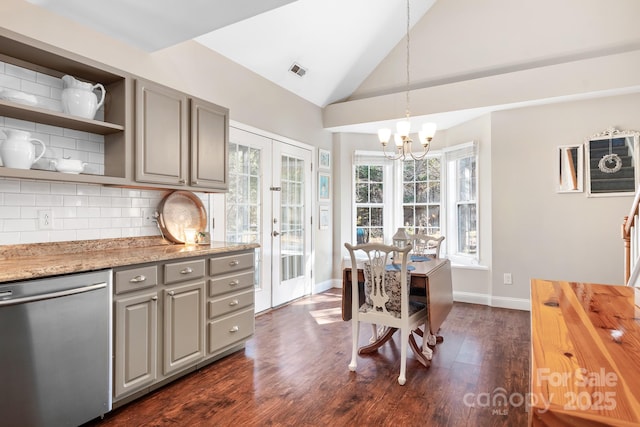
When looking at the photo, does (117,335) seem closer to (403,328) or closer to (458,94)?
(403,328)

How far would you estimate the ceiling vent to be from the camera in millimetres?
4285

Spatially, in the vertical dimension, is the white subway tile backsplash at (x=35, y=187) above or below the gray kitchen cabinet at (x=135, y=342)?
above

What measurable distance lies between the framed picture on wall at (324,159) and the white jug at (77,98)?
3.19 metres

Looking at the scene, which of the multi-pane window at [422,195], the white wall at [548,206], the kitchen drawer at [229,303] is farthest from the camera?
the multi-pane window at [422,195]

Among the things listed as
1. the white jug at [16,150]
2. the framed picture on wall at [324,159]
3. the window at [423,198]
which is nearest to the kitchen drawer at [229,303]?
the white jug at [16,150]

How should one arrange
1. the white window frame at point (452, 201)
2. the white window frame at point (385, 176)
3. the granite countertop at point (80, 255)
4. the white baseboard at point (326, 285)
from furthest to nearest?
1. the white window frame at point (385, 176)
2. the white baseboard at point (326, 285)
3. the white window frame at point (452, 201)
4. the granite countertop at point (80, 255)

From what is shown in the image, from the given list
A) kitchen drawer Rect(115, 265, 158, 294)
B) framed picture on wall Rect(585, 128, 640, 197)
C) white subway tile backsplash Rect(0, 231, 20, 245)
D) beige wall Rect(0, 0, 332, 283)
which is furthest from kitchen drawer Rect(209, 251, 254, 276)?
framed picture on wall Rect(585, 128, 640, 197)

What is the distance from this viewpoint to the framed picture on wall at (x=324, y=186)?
5238mm

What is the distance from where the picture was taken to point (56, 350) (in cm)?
178

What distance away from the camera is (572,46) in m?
3.93

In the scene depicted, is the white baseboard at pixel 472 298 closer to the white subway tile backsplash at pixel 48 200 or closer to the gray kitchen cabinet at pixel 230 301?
the gray kitchen cabinet at pixel 230 301

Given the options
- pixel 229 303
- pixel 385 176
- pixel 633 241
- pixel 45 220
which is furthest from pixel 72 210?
pixel 385 176

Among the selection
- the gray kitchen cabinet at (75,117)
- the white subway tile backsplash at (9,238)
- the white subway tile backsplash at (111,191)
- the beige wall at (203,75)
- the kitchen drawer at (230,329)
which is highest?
the beige wall at (203,75)

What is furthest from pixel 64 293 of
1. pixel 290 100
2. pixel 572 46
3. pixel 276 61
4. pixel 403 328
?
pixel 572 46
